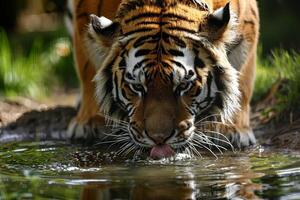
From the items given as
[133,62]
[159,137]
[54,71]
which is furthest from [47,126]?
[54,71]

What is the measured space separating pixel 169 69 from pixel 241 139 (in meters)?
1.16

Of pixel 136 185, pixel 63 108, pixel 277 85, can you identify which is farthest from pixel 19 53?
pixel 136 185

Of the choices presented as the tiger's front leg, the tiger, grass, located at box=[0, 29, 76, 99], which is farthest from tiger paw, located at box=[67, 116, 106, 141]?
grass, located at box=[0, 29, 76, 99]

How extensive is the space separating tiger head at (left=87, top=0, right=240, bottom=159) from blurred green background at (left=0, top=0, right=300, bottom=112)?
1.33 metres

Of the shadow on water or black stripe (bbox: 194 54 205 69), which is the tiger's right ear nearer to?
black stripe (bbox: 194 54 205 69)

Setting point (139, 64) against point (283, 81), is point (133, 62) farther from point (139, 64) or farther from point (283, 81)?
point (283, 81)

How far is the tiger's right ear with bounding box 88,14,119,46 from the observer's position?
18.2 feet

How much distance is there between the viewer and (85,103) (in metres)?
6.55

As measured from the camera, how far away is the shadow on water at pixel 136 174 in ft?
14.1

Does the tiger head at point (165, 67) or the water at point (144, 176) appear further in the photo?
the tiger head at point (165, 67)

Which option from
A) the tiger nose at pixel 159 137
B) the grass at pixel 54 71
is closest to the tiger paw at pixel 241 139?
the grass at pixel 54 71

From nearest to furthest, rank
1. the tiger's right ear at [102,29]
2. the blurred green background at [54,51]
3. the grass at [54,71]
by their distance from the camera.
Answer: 1. the tiger's right ear at [102,29]
2. the grass at [54,71]
3. the blurred green background at [54,51]

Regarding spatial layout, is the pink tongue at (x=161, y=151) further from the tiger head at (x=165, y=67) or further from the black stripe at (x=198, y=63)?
the black stripe at (x=198, y=63)

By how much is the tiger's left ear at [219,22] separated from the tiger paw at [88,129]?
1.33m
